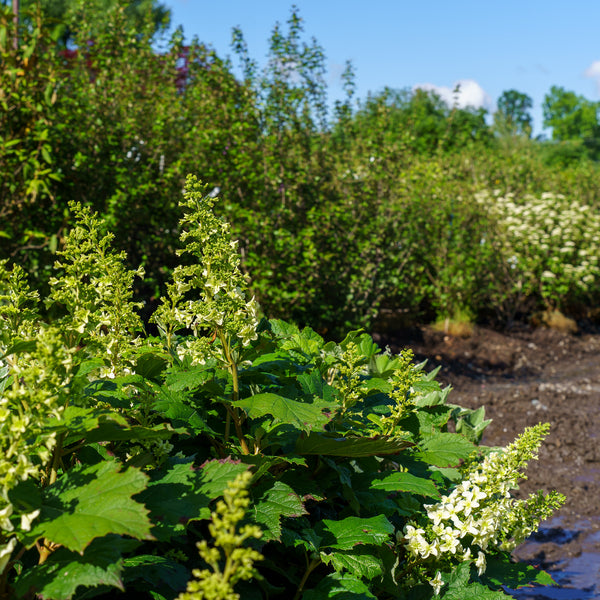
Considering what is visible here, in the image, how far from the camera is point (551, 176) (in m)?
13.5

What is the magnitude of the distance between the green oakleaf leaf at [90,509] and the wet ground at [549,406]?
263 centimetres

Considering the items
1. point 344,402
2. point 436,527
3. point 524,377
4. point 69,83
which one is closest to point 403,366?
point 344,402

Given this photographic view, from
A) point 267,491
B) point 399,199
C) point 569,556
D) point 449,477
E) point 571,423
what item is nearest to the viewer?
point 267,491

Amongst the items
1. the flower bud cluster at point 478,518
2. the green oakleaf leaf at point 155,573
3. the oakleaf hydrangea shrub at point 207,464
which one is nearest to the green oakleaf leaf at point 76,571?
the oakleaf hydrangea shrub at point 207,464

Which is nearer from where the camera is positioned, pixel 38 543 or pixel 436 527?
pixel 38 543

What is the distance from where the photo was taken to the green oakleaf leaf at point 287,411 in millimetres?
1341

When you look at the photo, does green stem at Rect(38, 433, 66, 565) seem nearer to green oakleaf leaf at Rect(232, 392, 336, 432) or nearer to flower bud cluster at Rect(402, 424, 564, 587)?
green oakleaf leaf at Rect(232, 392, 336, 432)

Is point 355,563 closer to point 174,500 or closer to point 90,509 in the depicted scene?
point 174,500

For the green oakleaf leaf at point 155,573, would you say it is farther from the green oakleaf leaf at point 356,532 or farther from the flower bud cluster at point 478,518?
the flower bud cluster at point 478,518

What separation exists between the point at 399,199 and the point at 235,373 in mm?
6345

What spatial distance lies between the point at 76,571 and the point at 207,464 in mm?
365

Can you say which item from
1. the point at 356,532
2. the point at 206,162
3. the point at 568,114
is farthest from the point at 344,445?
the point at 568,114

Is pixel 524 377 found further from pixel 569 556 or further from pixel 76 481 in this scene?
pixel 76 481

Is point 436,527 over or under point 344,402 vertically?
under
